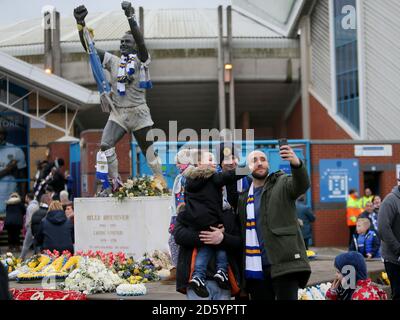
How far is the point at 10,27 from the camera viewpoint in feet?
95.1

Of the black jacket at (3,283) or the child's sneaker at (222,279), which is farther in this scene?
the child's sneaker at (222,279)

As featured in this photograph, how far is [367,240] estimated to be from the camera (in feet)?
36.3

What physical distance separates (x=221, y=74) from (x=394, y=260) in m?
21.2

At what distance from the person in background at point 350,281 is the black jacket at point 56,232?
5.83m

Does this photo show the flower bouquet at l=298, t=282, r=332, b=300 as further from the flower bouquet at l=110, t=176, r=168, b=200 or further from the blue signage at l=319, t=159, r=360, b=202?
the blue signage at l=319, t=159, r=360, b=202

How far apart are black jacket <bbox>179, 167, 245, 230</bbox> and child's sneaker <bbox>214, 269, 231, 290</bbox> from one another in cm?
36

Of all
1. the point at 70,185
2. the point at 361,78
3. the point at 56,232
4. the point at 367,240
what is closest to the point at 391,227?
the point at 367,240

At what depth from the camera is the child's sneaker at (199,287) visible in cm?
525

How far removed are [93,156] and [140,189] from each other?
222 inches

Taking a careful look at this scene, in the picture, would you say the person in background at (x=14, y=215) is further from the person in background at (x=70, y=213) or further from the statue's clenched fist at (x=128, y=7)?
the statue's clenched fist at (x=128, y=7)

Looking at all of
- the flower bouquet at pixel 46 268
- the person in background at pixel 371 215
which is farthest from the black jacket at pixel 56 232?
the person in background at pixel 371 215

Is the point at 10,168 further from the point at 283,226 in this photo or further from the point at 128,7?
the point at 283,226

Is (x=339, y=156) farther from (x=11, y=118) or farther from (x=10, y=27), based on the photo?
(x=10, y=27)
